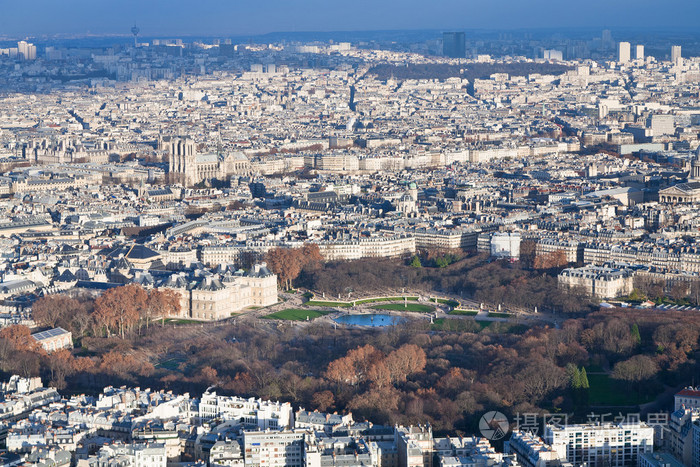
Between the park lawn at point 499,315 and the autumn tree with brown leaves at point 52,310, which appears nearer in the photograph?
the autumn tree with brown leaves at point 52,310

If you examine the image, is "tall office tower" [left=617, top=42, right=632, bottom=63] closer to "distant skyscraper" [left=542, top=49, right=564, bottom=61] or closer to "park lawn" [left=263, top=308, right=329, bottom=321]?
"distant skyscraper" [left=542, top=49, right=564, bottom=61]

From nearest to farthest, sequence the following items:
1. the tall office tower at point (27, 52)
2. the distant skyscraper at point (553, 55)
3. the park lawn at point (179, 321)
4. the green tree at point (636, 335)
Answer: the green tree at point (636, 335), the park lawn at point (179, 321), the distant skyscraper at point (553, 55), the tall office tower at point (27, 52)

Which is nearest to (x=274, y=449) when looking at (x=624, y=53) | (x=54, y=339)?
(x=54, y=339)

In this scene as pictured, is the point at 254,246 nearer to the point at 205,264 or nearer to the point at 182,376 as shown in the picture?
the point at 205,264

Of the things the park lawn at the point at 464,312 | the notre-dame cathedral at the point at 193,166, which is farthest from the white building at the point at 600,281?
the notre-dame cathedral at the point at 193,166

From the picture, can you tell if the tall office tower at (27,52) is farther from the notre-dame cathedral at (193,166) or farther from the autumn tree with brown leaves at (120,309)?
the autumn tree with brown leaves at (120,309)

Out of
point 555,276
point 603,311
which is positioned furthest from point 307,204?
point 603,311
